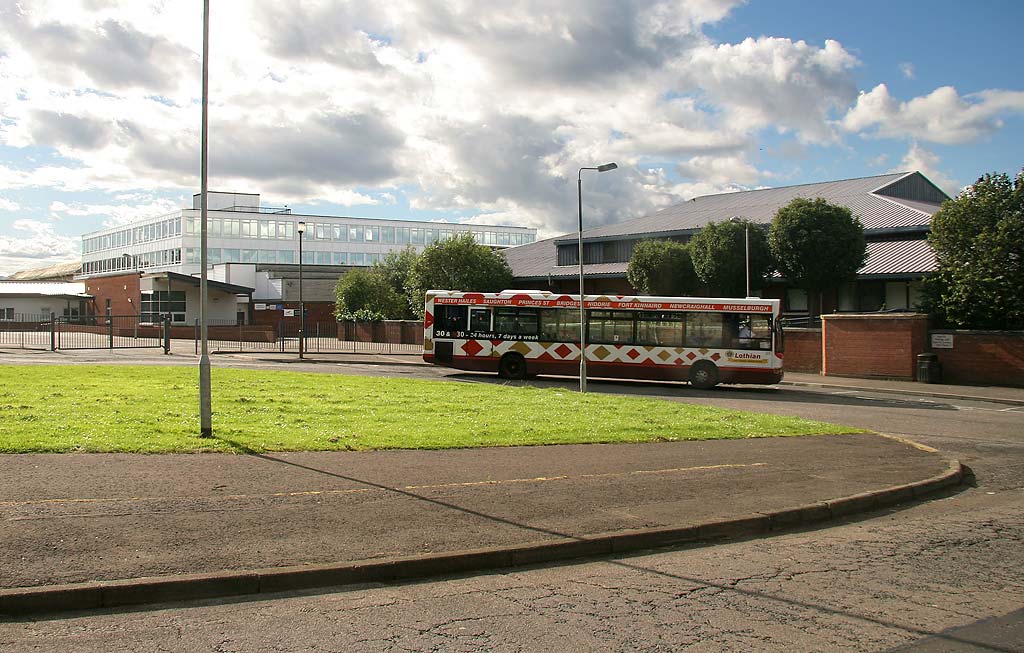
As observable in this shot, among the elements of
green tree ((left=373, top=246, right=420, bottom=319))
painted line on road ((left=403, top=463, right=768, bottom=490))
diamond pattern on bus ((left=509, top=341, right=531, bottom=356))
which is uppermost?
green tree ((left=373, top=246, right=420, bottom=319))

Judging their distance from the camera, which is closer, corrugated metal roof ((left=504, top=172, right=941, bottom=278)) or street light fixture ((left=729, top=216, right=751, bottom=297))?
street light fixture ((left=729, top=216, right=751, bottom=297))

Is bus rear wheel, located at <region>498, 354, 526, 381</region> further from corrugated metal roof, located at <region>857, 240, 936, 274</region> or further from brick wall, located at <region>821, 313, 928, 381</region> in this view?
corrugated metal roof, located at <region>857, 240, 936, 274</region>

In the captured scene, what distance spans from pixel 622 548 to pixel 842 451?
6945mm

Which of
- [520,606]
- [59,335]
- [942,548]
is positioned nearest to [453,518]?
[520,606]

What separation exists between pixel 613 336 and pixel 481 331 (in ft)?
14.6

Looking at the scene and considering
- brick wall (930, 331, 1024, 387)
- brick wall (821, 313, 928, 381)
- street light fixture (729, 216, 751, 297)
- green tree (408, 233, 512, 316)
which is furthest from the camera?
green tree (408, 233, 512, 316)

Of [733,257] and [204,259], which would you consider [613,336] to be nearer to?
[733,257]

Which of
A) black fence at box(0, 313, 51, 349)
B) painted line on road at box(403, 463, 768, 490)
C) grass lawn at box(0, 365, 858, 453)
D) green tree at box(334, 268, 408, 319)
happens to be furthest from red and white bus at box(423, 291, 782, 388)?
green tree at box(334, 268, 408, 319)

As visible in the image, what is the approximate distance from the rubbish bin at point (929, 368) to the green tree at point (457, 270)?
28403 millimetres

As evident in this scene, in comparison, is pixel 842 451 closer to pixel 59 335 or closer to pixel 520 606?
pixel 520 606

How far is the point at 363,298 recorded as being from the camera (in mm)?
56375

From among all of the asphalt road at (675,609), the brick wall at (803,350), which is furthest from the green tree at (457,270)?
the asphalt road at (675,609)

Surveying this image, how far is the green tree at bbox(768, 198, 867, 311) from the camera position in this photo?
37.8 metres

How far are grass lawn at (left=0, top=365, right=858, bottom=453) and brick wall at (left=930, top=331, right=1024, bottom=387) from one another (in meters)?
16.4
